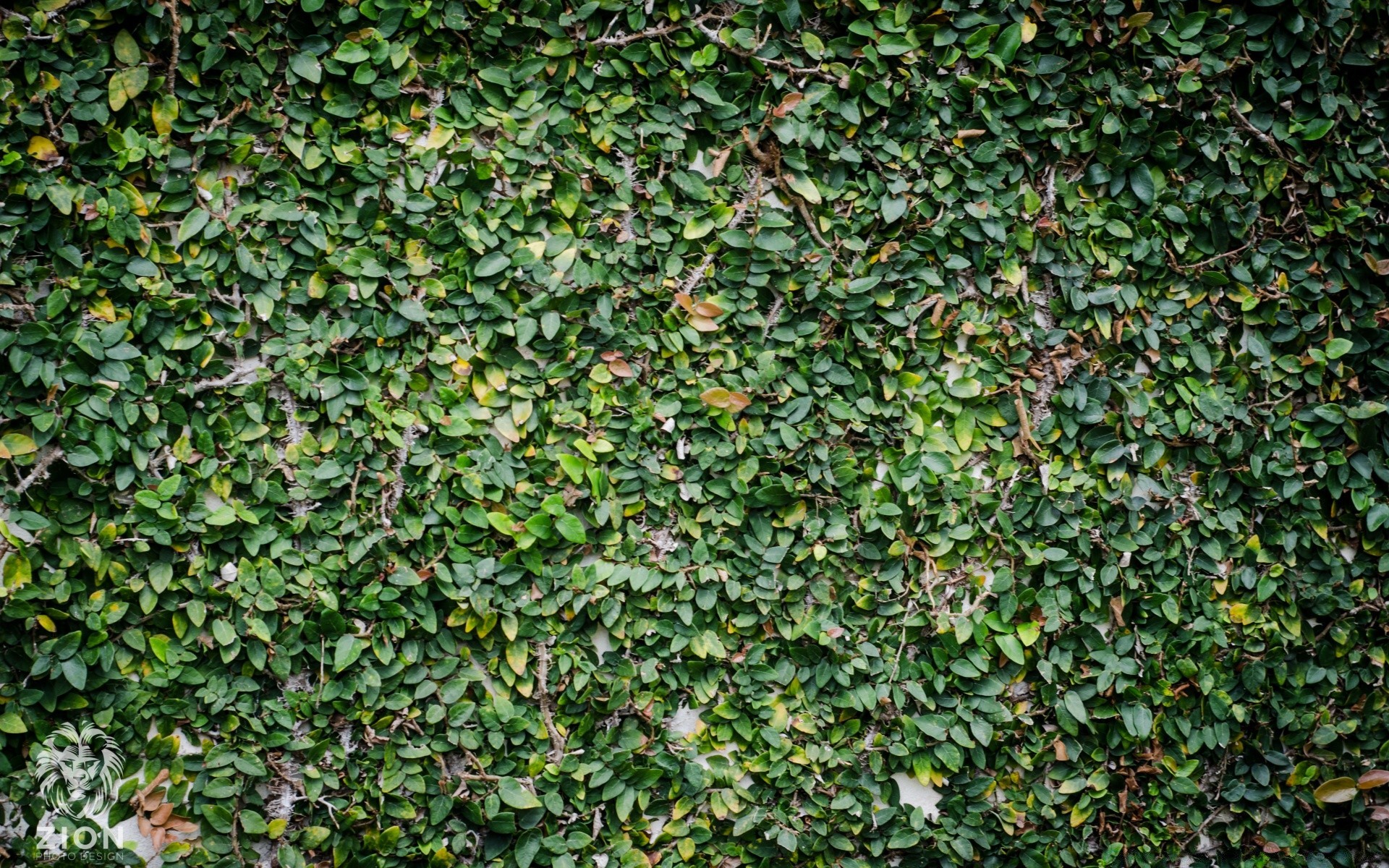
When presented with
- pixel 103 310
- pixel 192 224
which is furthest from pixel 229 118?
pixel 103 310

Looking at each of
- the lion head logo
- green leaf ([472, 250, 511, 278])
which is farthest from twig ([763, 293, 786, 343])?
the lion head logo

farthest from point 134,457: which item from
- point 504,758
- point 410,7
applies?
point 410,7

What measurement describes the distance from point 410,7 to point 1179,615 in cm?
255

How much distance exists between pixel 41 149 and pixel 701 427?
1621mm

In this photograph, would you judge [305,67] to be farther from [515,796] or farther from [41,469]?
[515,796]

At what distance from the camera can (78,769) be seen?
5.89 feet

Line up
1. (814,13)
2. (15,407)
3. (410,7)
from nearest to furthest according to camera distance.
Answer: (15,407), (410,7), (814,13)

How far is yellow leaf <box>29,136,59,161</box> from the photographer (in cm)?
178

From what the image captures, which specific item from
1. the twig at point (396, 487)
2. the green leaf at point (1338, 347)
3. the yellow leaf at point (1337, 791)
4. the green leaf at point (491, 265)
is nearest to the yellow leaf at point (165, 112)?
the green leaf at point (491, 265)

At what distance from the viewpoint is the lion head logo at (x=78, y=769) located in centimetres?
178

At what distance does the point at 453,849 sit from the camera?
1910 millimetres

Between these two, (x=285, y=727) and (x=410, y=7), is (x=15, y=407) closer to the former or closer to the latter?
(x=285, y=727)

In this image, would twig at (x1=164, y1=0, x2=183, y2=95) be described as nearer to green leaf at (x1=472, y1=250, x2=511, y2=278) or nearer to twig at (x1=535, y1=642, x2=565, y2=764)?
green leaf at (x1=472, y1=250, x2=511, y2=278)

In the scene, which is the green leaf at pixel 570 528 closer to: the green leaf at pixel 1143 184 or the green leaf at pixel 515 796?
the green leaf at pixel 515 796
